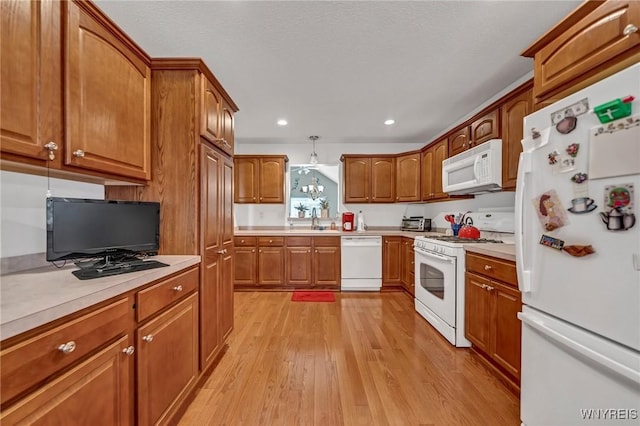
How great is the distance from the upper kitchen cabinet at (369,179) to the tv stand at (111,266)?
3.45 metres

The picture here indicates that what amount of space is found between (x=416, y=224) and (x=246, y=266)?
2877 mm

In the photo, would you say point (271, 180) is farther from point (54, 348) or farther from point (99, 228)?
point (54, 348)

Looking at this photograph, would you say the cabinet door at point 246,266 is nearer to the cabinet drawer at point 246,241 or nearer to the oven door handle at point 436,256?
the cabinet drawer at point 246,241

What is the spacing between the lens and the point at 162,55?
220 centimetres

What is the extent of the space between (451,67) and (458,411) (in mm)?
2671

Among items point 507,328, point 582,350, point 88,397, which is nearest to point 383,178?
point 507,328

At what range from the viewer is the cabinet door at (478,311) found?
206 cm

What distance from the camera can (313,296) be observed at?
3830mm

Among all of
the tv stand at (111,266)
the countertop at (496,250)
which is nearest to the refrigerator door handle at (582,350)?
the countertop at (496,250)

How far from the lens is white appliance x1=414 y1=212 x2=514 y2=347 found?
2.41 m

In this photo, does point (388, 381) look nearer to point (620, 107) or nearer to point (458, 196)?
point (620, 107)

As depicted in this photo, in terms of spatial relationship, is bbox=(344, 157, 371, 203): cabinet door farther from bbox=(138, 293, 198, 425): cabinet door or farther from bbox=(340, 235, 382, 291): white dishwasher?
bbox=(138, 293, 198, 425): cabinet door

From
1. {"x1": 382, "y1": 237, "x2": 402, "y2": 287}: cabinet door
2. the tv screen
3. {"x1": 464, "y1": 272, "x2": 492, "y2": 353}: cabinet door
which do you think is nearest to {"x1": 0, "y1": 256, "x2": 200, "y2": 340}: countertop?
the tv screen

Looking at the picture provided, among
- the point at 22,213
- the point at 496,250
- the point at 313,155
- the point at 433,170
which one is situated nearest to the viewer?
the point at 22,213
